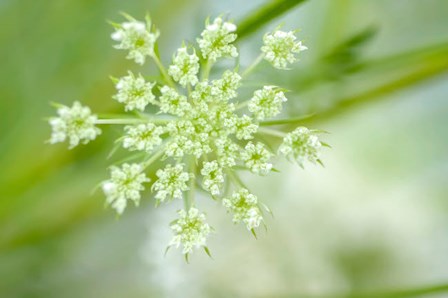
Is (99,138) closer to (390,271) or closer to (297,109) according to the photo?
(297,109)

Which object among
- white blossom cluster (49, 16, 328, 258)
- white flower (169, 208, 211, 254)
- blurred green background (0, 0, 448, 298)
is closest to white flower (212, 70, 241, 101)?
white blossom cluster (49, 16, 328, 258)

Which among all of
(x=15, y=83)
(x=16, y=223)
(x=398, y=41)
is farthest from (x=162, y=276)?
(x=398, y=41)

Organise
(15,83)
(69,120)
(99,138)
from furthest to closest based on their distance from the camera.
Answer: (15,83), (99,138), (69,120)

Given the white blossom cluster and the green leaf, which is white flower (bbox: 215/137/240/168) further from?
the green leaf

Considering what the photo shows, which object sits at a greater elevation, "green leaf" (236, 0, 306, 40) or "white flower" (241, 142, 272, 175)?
"green leaf" (236, 0, 306, 40)

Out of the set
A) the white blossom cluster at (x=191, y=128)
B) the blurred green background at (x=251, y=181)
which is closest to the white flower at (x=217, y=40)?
the white blossom cluster at (x=191, y=128)

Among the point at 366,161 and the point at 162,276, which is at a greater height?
the point at 366,161

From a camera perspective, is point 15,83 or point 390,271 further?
point 390,271

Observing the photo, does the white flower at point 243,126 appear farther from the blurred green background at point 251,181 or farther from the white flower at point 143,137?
the blurred green background at point 251,181
